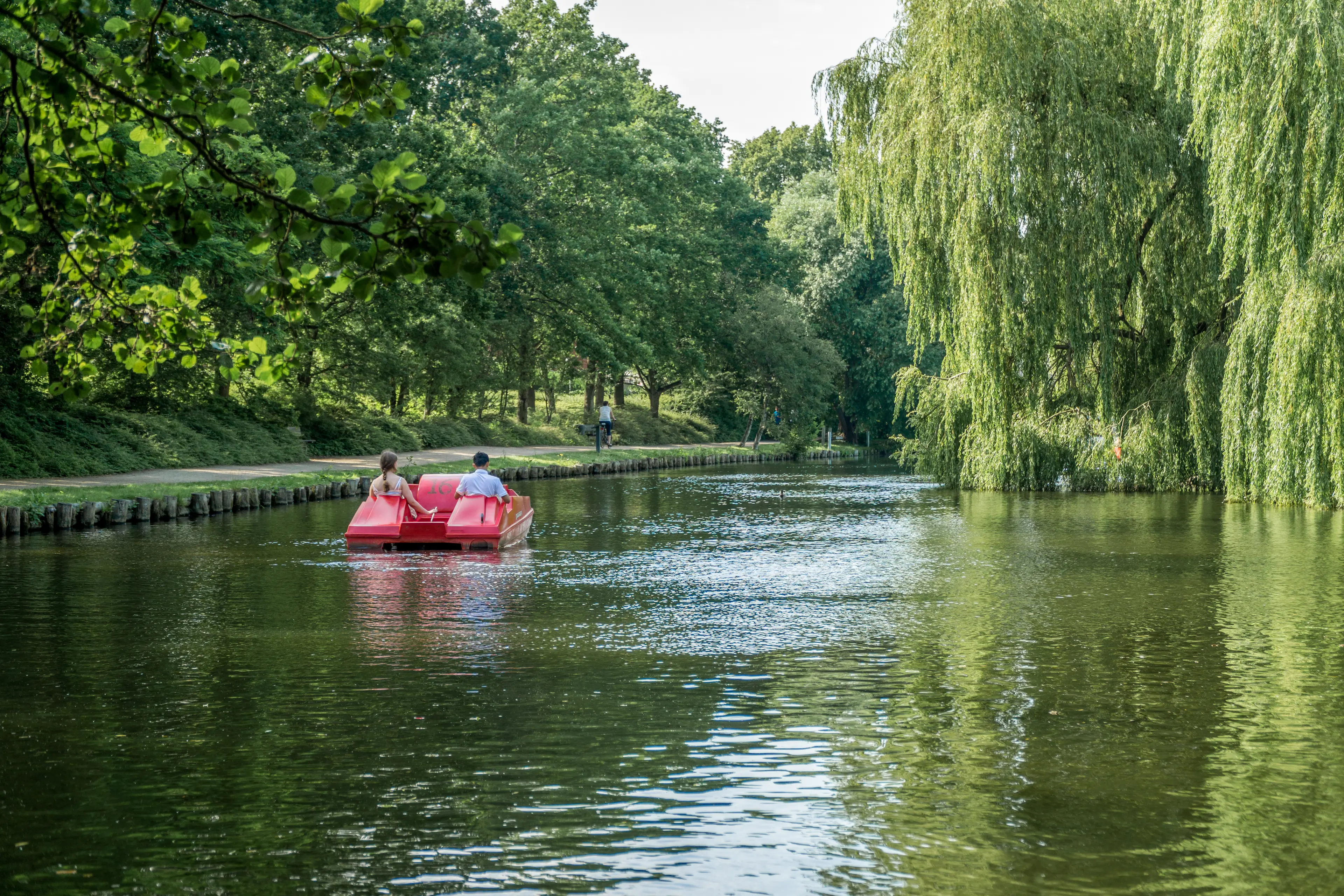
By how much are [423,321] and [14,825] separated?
3567cm

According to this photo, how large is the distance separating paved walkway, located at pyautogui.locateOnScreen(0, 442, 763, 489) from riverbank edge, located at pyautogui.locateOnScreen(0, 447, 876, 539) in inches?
26.9

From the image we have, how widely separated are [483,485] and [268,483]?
983cm

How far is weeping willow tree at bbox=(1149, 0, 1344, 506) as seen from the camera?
20078 millimetres

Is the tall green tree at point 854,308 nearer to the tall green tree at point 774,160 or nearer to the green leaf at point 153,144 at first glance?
the tall green tree at point 774,160

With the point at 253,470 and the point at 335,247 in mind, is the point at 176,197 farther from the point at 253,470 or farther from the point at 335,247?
the point at 253,470

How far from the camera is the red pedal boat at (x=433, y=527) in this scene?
17094 millimetres

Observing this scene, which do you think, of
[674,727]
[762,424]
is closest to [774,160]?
[762,424]

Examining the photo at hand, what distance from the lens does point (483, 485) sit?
1758 cm

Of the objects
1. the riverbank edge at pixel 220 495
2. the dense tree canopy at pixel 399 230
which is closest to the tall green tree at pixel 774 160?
the dense tree canopy at pixel 399 230

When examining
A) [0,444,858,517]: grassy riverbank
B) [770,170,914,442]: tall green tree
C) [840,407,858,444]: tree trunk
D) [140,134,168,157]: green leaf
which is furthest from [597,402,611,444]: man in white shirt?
[140,134,168,157]: green leaf

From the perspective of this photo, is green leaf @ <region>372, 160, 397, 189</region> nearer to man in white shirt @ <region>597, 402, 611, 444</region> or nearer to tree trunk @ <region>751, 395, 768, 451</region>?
man in white shirt @ <region>597, 402, 611, 444</region>

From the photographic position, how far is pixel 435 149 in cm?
3450

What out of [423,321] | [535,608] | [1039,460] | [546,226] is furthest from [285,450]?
[535,608]

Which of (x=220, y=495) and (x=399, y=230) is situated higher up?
(x=399, y=230)
